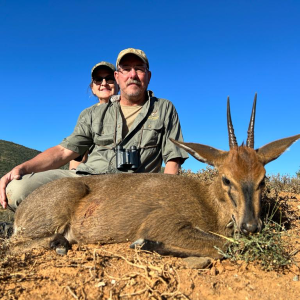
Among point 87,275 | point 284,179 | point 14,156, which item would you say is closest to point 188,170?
point 284,179

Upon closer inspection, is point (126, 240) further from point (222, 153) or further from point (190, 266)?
point (222, 153)

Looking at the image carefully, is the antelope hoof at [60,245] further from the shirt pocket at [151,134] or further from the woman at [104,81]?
the woman at [104,81]

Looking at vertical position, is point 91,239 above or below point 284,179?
below

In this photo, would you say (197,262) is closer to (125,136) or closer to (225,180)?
(225,180)

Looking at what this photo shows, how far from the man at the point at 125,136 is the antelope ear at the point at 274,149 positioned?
8.47ft

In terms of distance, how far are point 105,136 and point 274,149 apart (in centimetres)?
422

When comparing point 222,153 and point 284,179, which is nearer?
point 222,153

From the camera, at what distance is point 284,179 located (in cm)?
1099

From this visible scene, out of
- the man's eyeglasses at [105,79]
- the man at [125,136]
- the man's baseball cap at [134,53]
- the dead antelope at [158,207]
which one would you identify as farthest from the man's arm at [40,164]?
the man's eyeglasses at [105,79]

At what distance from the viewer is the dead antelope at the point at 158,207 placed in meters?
4.89

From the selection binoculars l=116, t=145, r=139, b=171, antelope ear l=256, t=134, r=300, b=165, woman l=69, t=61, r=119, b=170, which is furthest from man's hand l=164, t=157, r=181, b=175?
woman l=69, t=61, r=119, b=170

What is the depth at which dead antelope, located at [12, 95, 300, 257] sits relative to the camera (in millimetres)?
4895

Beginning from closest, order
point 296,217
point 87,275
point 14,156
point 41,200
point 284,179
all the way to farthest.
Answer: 1. point 87,275
2. point 41,200
3. point 296,217
4. point 284,179
5. point 14,156

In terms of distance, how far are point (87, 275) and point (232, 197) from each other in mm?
2451
